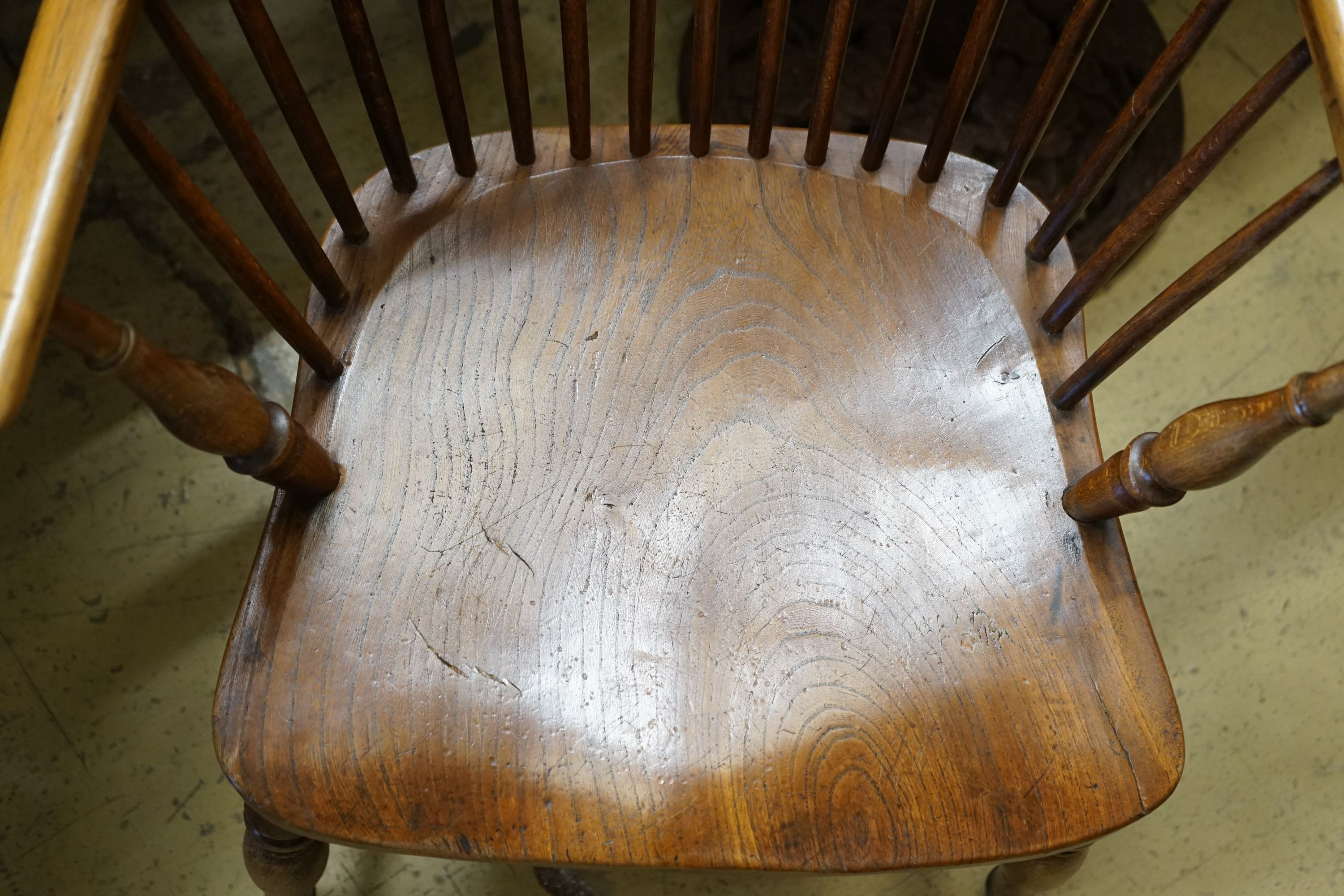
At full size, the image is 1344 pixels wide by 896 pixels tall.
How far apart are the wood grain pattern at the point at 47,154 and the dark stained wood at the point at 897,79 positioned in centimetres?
52

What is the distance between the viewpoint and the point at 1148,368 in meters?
1.54

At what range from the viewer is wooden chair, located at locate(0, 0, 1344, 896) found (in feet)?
2.48

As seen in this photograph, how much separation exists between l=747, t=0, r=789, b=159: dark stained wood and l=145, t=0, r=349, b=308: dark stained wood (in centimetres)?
36

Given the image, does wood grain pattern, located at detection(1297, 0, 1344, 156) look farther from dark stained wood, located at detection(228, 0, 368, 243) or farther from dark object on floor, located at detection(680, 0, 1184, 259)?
dark object on floor, located at detection(680, 0, 1184, 259)

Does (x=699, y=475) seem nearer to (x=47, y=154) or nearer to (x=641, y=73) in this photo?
(x=641, y=73)

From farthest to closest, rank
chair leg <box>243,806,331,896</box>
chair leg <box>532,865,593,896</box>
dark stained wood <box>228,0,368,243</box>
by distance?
chair leg <box>532,865,593,896</box> < chair leg <box>243,806,331,896</box> < dark stained wood <box>228,0,368,243</box>

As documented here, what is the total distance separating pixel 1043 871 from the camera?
0.93m

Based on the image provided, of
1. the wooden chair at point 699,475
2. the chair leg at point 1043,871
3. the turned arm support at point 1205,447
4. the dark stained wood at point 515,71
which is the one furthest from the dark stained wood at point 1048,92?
the chair leg at point 1043,871

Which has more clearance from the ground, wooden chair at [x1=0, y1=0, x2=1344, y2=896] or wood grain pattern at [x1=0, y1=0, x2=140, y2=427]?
wood grain pattern at [x1=0, y1=0, x2=140, y2=427]

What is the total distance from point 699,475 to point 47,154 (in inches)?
19.0

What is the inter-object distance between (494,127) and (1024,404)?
0.99m

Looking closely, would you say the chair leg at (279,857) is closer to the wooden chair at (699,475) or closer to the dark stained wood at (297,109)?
the wooden chair at (699,475)

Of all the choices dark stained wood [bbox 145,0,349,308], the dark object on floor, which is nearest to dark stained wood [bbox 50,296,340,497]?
dark stained wood [bbox 145,0,349,308]

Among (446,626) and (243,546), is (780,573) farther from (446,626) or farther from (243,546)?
(243,546)
